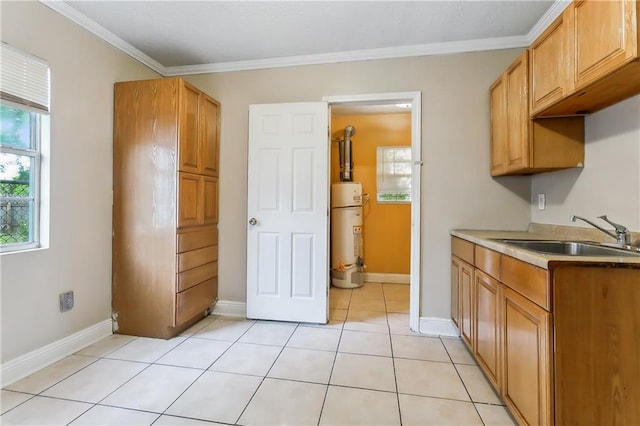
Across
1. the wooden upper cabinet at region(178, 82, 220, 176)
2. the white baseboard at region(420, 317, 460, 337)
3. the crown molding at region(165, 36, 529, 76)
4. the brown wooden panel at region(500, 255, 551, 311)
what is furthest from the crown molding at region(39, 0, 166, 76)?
the white baseboard at region(420, 317, 460, 337)

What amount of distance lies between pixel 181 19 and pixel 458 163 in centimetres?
249

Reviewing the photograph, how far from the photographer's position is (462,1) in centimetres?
192

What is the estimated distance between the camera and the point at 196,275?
250cm

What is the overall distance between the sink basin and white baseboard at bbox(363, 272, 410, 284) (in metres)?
2.36

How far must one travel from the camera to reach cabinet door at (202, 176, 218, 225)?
2.62 meters

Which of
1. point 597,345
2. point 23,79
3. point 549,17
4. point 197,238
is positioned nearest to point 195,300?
point 197,238

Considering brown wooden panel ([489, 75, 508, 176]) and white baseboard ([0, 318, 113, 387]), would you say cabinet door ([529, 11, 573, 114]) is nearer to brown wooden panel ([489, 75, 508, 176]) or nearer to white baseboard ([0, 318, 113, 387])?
brown wooden panel ([489, 75, 508, 176])

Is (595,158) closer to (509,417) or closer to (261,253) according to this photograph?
(509,417)

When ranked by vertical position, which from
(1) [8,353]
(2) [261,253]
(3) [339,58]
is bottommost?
(1) [8,353]

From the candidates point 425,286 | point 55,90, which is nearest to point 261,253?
point 425,286

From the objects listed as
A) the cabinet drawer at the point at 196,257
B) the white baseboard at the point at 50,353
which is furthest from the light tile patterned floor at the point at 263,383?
the cabinet drawer at the point at 196,257

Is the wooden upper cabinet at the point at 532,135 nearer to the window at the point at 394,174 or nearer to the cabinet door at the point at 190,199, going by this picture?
the window at the point at 394,174

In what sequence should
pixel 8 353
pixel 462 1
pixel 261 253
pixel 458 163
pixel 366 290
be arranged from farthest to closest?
pixel 366 290, pixel 261 253, pixel 458 163, pixel 462 1, pixel 8 353

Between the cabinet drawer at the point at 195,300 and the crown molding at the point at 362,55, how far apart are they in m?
2.10
